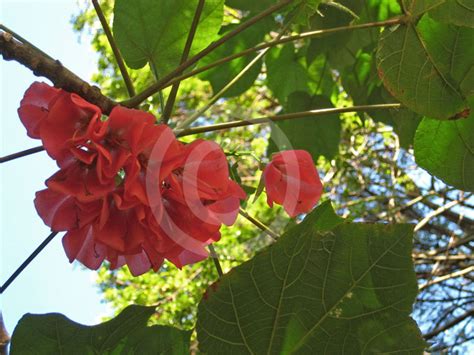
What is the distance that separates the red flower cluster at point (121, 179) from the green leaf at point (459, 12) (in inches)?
16.2

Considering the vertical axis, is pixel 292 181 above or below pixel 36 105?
above

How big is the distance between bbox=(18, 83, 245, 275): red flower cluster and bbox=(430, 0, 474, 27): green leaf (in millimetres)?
411

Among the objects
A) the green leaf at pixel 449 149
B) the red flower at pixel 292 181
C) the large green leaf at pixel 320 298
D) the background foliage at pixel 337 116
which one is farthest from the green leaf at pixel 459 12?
the large green leaf at pixel 320 298

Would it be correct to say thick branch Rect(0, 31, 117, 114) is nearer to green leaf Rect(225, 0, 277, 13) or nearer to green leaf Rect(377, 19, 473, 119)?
green leaf Rect(377, 19, 473, 119)

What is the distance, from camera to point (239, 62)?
5.68 feet

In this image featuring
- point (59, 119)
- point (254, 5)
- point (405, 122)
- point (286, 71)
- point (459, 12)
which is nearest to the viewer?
A: point (59, 119)

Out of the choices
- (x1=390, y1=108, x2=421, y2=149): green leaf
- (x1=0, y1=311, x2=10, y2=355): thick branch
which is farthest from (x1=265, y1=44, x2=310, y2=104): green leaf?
(x1=0, y1=311, x2=10, y2=355): thick branch

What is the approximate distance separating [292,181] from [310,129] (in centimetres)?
77

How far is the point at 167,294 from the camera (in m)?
3.87

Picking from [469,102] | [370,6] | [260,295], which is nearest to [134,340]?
[260,295]

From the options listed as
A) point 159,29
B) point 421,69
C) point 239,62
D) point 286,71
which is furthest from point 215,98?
point 286,71

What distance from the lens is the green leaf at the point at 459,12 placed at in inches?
36.0

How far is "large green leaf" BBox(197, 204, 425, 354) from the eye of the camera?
0.69m

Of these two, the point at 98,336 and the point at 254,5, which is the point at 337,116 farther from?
the point at 98,336
